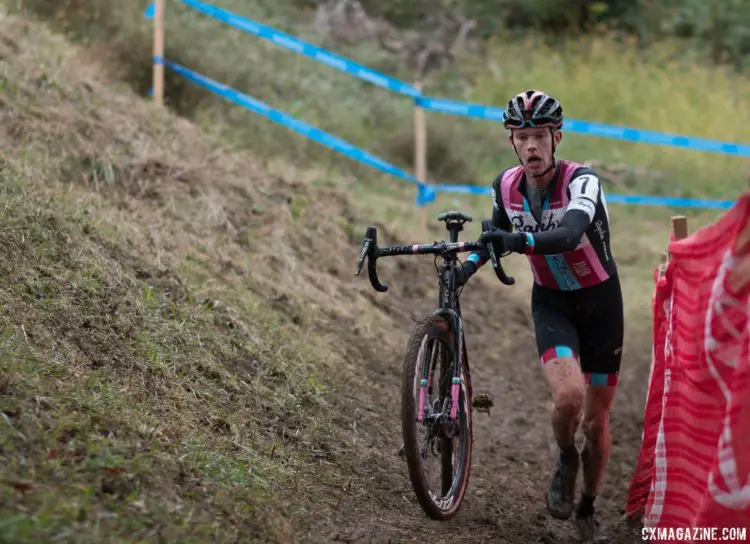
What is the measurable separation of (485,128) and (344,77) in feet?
7.85

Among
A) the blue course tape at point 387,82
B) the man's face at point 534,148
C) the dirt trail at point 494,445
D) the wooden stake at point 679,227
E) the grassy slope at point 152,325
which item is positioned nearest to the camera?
the grassy slope at point 152,325

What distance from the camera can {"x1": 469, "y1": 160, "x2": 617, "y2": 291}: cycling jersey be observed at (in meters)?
5.41

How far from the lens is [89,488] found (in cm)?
386

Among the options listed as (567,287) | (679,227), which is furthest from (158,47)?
(679,227)

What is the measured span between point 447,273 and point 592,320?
90 cm

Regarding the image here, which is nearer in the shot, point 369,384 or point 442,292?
point 442,292

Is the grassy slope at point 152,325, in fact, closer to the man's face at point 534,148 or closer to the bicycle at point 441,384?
the bicycle at point 441,384

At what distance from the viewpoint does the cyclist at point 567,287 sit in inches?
210

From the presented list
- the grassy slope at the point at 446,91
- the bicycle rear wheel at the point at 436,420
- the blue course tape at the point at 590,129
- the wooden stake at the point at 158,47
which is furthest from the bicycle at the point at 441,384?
the grassy slope at the point at 446,91

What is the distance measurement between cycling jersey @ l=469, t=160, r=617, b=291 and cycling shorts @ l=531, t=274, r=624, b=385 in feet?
0.19

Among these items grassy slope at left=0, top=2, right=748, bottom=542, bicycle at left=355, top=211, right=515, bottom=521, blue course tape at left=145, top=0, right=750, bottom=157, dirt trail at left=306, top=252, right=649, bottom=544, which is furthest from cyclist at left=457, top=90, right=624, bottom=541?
blue course tape at left=145, top=0, right=750, bottom=157

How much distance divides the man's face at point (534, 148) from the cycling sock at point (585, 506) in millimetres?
1809

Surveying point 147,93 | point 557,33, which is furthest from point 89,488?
point 557,33

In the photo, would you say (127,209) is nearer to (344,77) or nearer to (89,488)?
(89,488)
